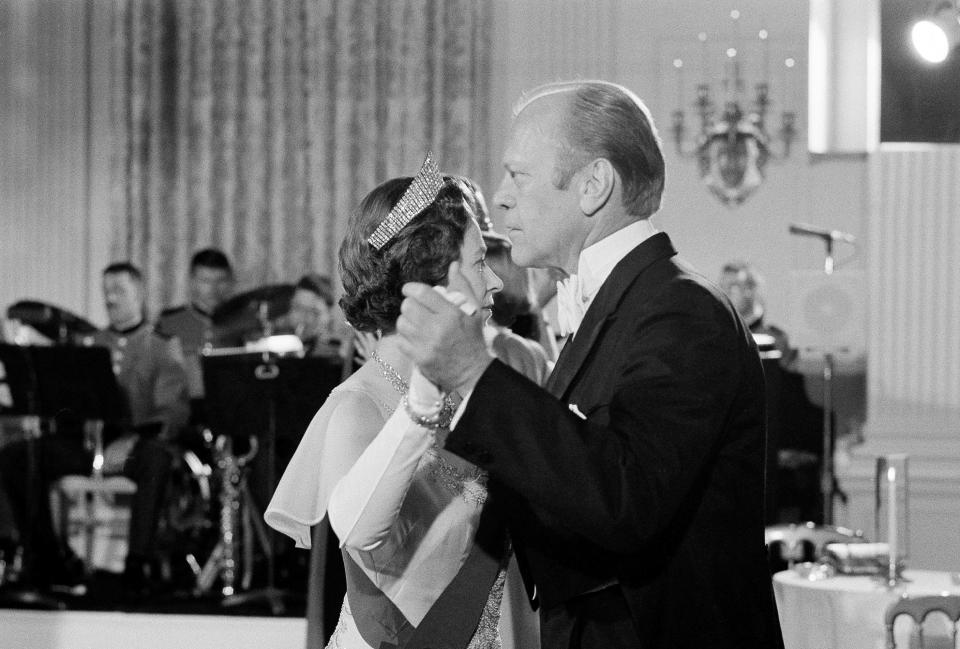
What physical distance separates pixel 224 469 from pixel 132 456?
2.39 feet

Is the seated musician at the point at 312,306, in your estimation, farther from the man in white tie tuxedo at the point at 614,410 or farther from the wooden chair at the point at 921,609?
the man in white tie tuxedo at the point at 614,410

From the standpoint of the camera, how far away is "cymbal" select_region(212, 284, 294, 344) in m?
8.23

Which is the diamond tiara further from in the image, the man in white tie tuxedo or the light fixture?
the light fixture

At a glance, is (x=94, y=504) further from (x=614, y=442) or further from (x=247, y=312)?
(x=614, y=442)

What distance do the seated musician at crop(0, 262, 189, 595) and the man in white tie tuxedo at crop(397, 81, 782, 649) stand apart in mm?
5746

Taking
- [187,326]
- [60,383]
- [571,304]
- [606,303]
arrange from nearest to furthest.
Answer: [606,303], [571,304], [60,383], [187,326]

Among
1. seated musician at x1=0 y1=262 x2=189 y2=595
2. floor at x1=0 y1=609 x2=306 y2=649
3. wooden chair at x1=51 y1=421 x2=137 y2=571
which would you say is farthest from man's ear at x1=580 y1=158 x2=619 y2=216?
wooden chair at x1=51 y1=421 x2=137 y2=571

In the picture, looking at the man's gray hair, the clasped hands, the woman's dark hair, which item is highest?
the man's gray hair

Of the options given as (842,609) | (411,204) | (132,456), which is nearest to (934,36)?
(842,609)

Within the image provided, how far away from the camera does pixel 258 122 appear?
32.5 ft

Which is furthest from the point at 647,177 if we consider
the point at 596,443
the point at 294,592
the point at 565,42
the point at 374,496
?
the point at 565,42

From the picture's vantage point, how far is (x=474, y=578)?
1.93 meters

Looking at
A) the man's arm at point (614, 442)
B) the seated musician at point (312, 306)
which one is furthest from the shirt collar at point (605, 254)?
the seated musician at point (312, 306)

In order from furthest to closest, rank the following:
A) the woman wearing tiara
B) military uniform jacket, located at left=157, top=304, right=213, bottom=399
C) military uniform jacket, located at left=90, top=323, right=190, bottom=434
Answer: military uniform jacket, located at left=157, top=304, right=213, bottom=399 → military uniform jacket, located at left=90, top=323, right=190, bottom=434 → the woman wearing tiara
